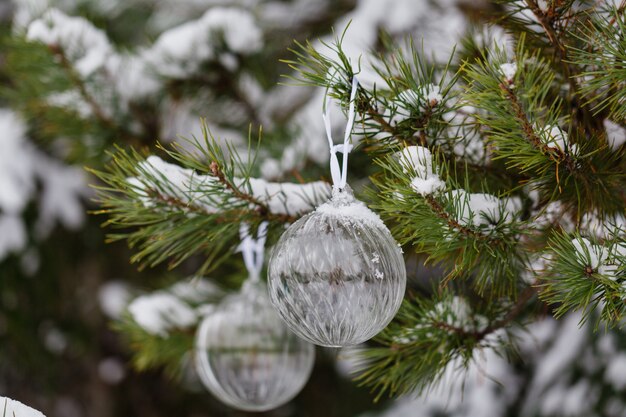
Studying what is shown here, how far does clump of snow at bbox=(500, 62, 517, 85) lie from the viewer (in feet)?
2.01

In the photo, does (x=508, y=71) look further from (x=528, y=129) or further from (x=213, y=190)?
(x=213, y=190)

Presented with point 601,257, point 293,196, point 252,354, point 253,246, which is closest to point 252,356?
point 252,354

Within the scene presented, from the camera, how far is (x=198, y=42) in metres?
1.26

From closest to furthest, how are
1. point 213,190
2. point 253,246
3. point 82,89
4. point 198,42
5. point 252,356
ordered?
point 213,190
point 253,246
point 252,356
point 82,89
point 198,42

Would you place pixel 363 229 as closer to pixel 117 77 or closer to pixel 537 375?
pixel 117 77

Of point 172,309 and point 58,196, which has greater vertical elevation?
point 58,196

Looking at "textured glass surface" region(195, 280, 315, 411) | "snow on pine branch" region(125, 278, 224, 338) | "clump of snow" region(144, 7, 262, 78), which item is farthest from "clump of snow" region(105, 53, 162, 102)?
"textured glass surface" region(195, 280, 315, 411)

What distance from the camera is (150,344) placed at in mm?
1173

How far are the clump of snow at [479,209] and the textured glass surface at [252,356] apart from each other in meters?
0.43

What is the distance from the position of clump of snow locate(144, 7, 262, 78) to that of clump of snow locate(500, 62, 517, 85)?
76cm

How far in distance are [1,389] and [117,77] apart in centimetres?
127

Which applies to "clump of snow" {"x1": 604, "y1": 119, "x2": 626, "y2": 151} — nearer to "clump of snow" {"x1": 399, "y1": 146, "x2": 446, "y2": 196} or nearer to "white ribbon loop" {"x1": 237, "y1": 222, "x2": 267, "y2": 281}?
"clump of snow" {"x1": 399, "y1": 146, "x2": 446, "y2": 196}

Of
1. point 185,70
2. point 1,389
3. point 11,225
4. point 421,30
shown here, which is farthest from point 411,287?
point 1,389

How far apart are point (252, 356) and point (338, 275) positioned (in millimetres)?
412
